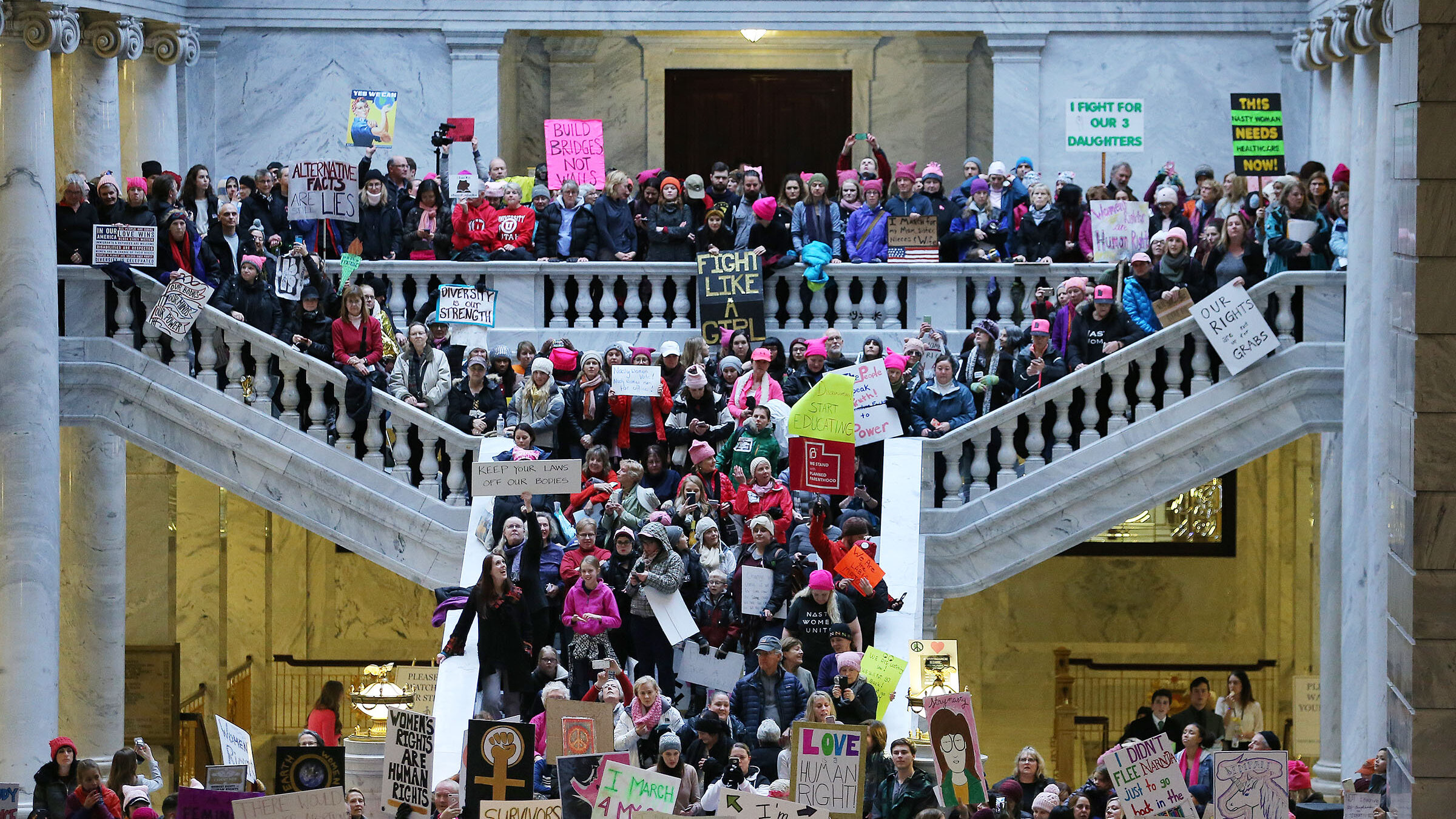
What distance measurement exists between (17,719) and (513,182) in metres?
6.81

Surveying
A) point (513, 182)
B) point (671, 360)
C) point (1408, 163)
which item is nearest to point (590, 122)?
point (513, 182)

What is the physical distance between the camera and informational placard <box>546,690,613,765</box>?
1296 cm

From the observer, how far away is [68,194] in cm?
1812

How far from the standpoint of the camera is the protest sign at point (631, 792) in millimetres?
11781

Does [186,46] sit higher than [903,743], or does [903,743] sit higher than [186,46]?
[186,46]

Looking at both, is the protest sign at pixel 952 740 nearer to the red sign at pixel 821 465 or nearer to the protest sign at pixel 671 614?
the protest sign at pixel 671 614

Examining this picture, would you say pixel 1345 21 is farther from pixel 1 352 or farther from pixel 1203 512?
pixel 1 352

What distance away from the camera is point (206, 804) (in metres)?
12.0

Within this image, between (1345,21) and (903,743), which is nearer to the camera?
(903,743)

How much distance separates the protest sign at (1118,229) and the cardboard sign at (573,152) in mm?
4938

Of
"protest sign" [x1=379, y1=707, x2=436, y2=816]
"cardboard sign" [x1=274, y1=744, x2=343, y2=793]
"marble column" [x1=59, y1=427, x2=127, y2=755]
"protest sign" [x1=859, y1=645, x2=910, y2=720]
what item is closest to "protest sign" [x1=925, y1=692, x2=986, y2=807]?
"protest sign" [x1=859, y1=645, x2=910, y2=720]

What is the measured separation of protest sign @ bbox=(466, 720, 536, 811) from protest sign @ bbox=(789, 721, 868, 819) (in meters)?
1.59

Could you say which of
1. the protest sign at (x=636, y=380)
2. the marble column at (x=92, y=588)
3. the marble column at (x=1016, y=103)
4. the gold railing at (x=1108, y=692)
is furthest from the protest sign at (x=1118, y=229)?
the marble column at (x=92, y=588)

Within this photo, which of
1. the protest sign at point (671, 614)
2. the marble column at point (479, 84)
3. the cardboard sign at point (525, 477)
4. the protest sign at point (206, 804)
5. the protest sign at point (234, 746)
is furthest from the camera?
the marble column at point (479, 84)
